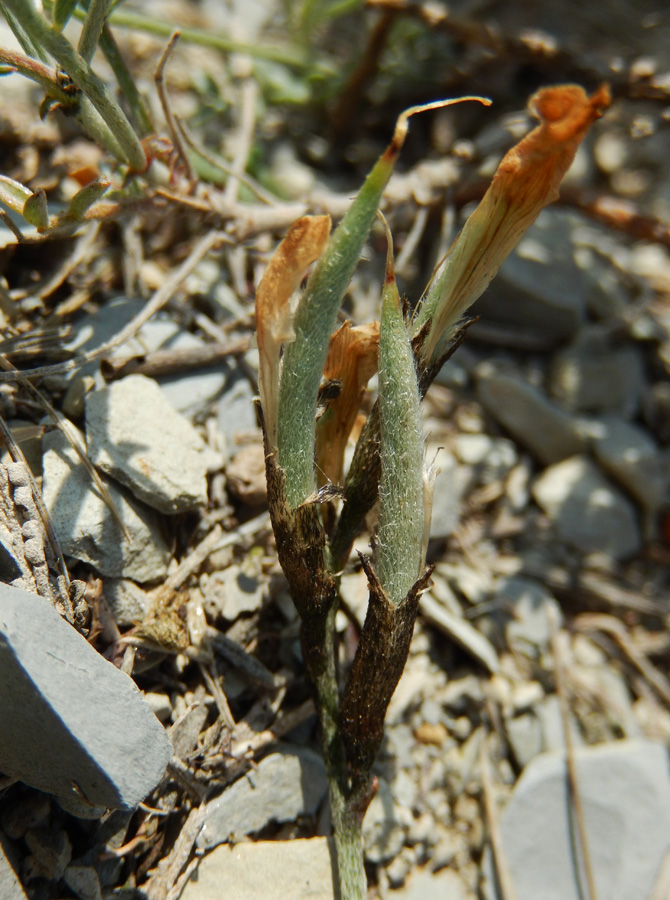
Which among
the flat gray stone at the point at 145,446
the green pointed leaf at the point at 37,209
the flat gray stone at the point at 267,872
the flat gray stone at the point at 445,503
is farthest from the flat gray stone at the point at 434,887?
the green pointed leaf at the point at 37,209

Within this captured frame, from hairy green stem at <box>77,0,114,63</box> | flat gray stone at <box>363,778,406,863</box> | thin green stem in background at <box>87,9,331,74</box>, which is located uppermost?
hairy green stem at <box>77,0,114,63</box>

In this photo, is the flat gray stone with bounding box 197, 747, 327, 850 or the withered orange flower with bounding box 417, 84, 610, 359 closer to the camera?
the withered orange flower with bounding box 417, 84, 610, 359

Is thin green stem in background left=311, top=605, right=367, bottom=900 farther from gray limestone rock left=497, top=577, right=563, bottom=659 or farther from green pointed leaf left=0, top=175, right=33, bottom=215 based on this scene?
green pointed leaf left=0, top=175, right=33, bottom=215

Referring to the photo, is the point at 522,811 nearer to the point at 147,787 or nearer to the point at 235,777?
the point at 235,777

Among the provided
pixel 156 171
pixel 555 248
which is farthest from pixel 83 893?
pixel 555 248

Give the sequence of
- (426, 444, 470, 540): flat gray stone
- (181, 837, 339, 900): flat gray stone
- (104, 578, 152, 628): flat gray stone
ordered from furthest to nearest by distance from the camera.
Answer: (426, 444, 470, 540): flat gray stone < (104, 578, 152, 628): flat gray stone < (181, 837, 339, 900): flat gray stone

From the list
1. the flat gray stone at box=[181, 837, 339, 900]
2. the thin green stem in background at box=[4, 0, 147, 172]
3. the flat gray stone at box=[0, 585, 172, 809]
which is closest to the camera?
the flat gray stone at box=[0, 585, 172, 809]

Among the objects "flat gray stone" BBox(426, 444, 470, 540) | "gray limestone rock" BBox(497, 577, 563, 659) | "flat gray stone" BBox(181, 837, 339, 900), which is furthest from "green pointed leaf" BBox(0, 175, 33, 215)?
"gray limestone rock" BBox(497, 577, 563, 659)
